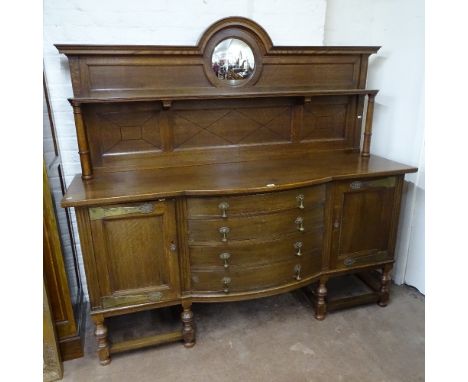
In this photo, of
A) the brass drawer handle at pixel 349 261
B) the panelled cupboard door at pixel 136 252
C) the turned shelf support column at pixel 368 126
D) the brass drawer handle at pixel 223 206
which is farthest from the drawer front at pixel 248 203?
the turned shelf support column at pixel 368 126

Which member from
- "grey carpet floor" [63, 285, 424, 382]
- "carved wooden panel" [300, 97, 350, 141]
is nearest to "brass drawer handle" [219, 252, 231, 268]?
"grey carpet floor" [63, 285, 424, 382]

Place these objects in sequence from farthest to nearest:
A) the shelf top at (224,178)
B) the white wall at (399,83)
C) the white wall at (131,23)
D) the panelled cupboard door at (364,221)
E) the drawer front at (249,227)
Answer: the white wall at (399,83) → the panelled cupboard door at (364,221) → the white wall at (131,23) → the drawer front at (249,227) → the shelf top at (224,178)

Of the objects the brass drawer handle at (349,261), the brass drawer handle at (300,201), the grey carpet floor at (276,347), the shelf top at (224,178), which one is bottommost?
the grey carpet floor at (276,347)

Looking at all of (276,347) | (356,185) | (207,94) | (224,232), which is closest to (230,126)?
(207,94)

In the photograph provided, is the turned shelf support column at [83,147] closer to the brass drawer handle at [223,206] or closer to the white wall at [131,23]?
the white wall at [131,23]

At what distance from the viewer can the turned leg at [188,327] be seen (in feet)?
5.76

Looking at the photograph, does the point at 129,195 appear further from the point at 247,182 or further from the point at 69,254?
the point at 69,254

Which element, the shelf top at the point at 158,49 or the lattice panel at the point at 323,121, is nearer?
the shelf top at the point at 158,49

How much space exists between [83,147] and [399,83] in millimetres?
1970

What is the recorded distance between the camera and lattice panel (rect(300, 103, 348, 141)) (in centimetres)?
209

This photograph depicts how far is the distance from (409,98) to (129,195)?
1.84 m

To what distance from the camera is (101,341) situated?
1.68 meters

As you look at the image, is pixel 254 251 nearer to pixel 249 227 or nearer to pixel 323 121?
pixel 249 227

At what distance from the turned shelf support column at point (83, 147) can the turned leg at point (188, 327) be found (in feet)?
2.80
